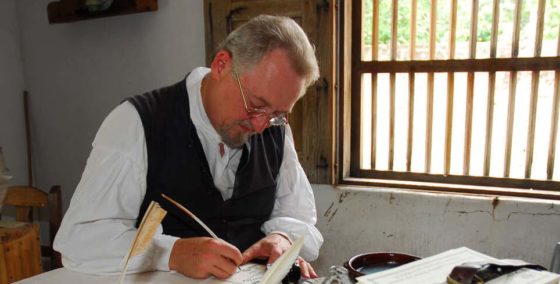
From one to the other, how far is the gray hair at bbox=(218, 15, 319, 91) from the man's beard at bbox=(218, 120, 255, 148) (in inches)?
6.6

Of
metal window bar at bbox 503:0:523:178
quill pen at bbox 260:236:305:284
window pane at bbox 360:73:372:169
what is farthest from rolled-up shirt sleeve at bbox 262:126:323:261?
metal window bar at bbox 503:0:523:178

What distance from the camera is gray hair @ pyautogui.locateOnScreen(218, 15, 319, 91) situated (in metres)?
1.21

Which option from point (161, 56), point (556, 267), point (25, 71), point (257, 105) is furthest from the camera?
point (25, 71)

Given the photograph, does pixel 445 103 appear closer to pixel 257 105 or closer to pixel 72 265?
pixel 257 105

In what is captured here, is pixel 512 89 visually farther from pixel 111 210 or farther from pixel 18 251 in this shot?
pixel 18 251

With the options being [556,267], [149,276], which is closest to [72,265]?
[149,276]

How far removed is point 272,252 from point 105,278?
435 millimetres

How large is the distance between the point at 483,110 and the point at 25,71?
119 inches

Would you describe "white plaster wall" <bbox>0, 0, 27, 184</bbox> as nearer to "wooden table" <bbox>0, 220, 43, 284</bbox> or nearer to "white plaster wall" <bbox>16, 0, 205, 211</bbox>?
"white plaster wall" <bbox>16, 0, 205, 211</bbox>

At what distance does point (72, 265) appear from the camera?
1160 millimetres

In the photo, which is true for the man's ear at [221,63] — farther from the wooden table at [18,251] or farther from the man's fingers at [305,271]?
the wooden table at [18,251]

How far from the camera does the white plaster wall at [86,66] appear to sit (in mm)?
2598

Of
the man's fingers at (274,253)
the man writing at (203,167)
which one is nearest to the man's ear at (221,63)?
the man writing at (203,167)

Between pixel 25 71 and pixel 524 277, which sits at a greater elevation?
pixel 25 71
